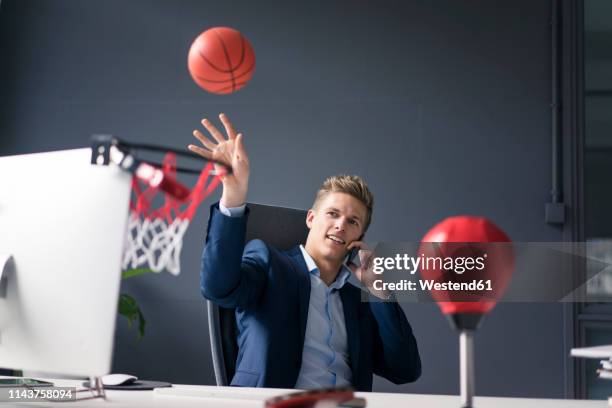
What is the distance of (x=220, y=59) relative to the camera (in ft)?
7.16

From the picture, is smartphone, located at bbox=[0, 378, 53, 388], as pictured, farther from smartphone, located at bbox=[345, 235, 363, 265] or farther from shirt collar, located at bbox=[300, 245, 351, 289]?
smartphone, located at bbox=[345, 235, 363, 265]

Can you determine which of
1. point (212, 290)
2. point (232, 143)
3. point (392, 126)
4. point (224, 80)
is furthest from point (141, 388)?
point (392, 126)

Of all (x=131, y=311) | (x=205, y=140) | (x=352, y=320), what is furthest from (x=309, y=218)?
(x=131, y=311)

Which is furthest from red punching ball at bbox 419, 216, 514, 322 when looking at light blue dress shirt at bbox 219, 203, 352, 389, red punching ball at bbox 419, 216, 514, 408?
light blue dress shirt at bbox 219, 203, 352, 389

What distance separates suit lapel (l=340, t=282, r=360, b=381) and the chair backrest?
231 millimetres

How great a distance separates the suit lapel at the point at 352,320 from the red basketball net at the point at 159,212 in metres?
0.70

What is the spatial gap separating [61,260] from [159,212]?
211mm

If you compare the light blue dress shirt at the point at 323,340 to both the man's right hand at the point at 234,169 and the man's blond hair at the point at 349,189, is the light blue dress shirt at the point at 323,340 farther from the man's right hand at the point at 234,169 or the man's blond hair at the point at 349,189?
the man's right hand at the point at 234,169

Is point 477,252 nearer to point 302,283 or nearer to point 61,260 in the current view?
point 61,260

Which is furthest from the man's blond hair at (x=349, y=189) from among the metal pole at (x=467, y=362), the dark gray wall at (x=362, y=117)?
the dark gray wall at (x=362, y=117)

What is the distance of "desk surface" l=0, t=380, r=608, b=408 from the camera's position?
1.31 m

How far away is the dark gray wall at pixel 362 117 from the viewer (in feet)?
11.2

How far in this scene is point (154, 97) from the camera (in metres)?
3.73

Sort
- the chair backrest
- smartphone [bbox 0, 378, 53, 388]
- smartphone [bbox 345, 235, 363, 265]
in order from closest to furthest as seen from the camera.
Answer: smartphone [bbox 0, 378, 53, 388], the chair backrest, smartphone [bbox 345, 235, 363, 265]
